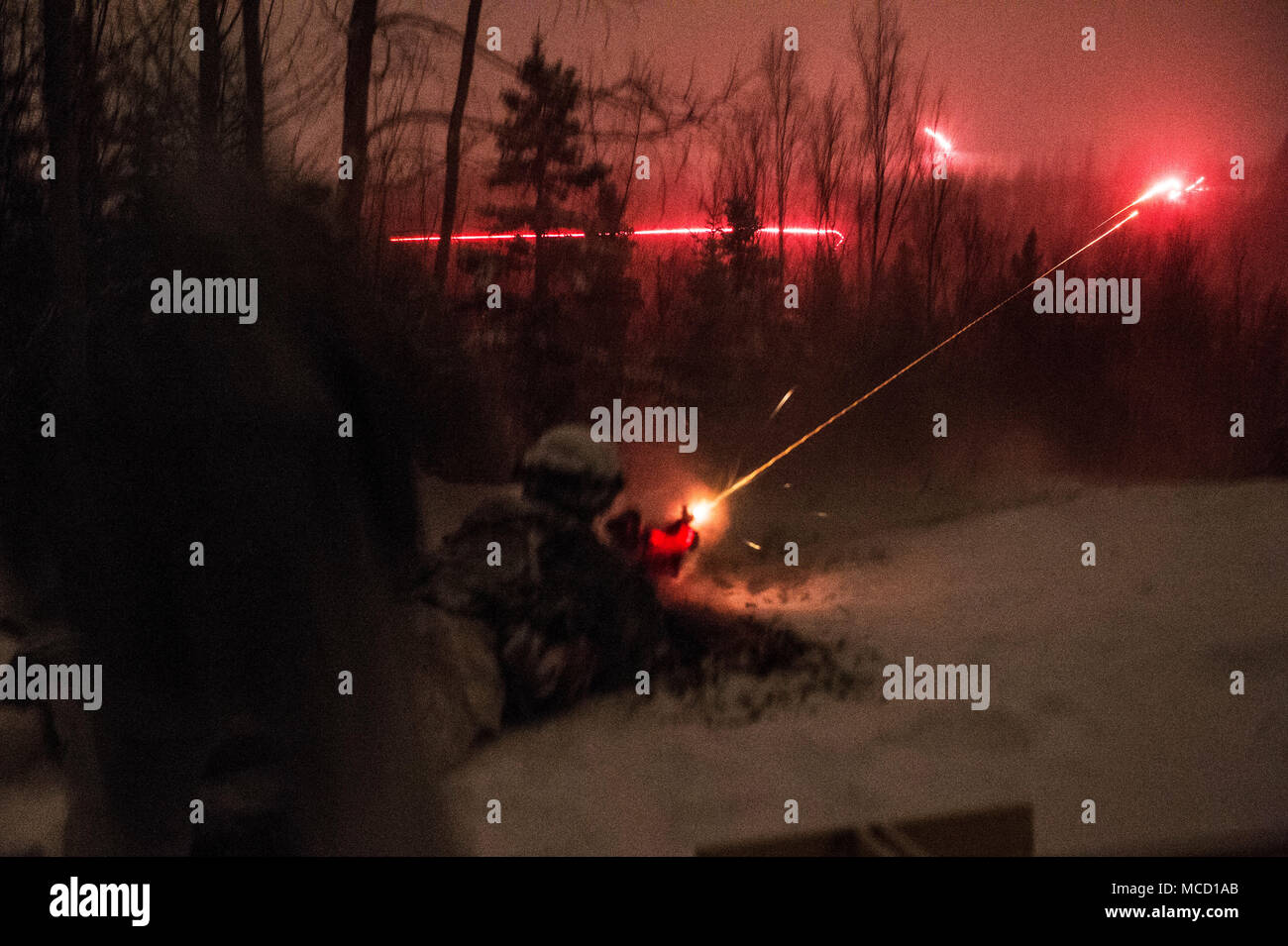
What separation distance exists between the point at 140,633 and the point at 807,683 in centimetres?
230

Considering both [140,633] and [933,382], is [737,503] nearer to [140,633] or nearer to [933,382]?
[933,382]

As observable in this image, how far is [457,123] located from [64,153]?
1.35 m

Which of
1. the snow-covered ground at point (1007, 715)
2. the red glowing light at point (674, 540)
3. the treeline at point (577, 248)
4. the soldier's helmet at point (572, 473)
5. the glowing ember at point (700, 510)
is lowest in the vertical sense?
the snow-covered ground at point (1007, 715)

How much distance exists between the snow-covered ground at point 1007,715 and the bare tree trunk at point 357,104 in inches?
68.8

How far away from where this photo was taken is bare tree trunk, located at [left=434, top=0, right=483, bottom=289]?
8.84 feet

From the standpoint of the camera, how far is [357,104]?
2.68m

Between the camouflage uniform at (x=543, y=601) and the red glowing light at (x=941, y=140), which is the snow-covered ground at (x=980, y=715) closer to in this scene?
the camouflage uniform at (x=543, y=601)

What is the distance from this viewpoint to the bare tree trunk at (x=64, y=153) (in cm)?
266

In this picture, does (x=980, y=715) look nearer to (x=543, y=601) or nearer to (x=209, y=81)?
(x=543, y=601)

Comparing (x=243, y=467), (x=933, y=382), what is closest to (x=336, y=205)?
(x=243, y=467)

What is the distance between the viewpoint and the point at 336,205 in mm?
2691

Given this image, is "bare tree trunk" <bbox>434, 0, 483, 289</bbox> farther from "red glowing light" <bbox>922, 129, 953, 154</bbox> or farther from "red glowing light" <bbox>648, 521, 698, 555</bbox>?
"red glowing light" <bbox>922, 129, 953, 154</bbox>

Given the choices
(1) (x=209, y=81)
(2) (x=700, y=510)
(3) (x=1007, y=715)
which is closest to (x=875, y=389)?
(2) (x=700, y=510)

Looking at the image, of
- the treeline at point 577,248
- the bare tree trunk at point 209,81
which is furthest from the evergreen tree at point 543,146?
the bare tree trunk at point 209,81
